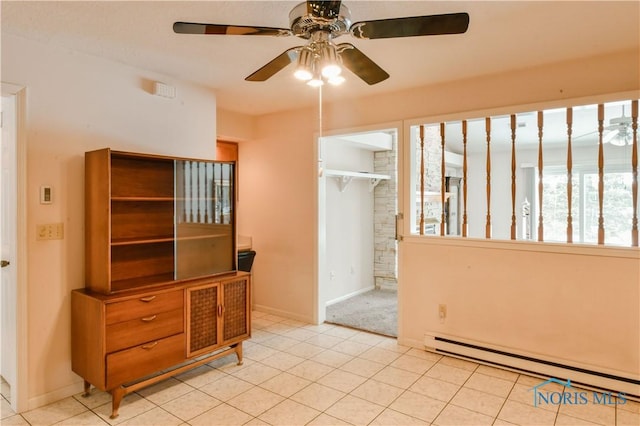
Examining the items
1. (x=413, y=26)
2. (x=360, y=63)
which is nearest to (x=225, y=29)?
(x=360, y=63)

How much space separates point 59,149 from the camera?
2.63 m

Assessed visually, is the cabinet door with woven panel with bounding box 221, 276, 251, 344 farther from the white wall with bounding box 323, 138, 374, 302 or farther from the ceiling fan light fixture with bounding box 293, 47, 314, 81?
the ceiling fan light fixture with bounding box 293, 47, 314, 81

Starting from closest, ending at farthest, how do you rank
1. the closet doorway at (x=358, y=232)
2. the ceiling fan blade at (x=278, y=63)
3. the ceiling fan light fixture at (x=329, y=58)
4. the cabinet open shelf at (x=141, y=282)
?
the ceiling fan light fixture at (x=329, y=58)
the ceiling fan blade at (x=278, y=63)
the cabinet open shelf at (x=141, y=282)
the closet doorway at (x=358, y=232)

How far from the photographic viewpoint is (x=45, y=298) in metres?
2.58

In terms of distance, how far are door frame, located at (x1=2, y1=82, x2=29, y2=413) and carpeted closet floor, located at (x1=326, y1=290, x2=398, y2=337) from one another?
2.74 m

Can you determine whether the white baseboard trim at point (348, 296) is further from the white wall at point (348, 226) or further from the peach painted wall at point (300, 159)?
the peach painted wall at point (300, 159)

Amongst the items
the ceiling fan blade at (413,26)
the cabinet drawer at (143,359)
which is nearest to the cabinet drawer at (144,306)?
the cabinet drawer at (143,359)

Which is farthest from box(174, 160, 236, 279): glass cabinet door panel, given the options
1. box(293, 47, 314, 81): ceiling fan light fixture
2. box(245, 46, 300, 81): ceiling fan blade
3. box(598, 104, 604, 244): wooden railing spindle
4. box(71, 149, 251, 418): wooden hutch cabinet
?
box(598, 104, 604, 244): wooden railing spindle

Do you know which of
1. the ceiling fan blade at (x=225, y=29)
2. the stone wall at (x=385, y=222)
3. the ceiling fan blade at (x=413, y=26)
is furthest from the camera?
the stone wall at (x=385, y=222)

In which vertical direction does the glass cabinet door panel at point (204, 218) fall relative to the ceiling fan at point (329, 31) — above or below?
below

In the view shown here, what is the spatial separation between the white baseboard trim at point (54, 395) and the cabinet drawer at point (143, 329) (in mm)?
604

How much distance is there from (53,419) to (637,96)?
437 centimetres

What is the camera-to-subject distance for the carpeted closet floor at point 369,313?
413 centimetres

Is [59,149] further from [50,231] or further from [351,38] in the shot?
[351,38]
